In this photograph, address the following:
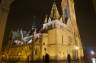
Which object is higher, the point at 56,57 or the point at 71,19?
the point at 71,19

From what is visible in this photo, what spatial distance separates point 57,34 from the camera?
3447 centimetres

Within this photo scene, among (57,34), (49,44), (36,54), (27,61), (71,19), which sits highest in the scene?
(71,19)

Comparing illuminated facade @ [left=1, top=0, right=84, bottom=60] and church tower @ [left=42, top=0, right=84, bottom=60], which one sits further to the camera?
illuminated facade @ [left=1, top=0, right=84, bottom=60]

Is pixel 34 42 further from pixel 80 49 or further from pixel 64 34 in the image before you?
pixel 80 49

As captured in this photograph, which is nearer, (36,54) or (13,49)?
(36,54)

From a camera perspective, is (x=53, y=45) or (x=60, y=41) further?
(x=60, y=41)

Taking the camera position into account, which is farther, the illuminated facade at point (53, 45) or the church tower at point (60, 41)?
the illuminated facade at point (53, 45)

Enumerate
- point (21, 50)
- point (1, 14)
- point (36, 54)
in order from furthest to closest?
point (21, 50)
point (36, 54)
point (1, 14)

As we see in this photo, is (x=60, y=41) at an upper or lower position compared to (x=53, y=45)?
upper

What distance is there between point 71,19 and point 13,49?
26.3m

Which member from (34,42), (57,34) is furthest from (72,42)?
(34,42)

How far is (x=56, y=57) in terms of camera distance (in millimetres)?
31328

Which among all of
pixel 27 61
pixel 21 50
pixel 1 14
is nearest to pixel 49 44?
pixel 27 61

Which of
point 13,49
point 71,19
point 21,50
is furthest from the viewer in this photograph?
point 71,19
